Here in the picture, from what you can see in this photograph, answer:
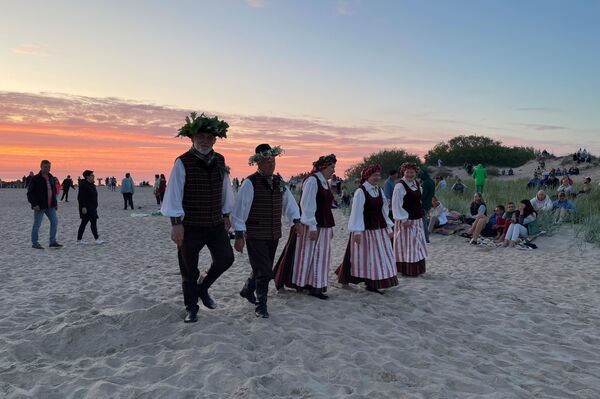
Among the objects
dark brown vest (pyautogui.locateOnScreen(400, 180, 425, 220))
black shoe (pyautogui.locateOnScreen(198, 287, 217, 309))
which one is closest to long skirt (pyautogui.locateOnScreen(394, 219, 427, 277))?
dark brown vest (pyautogui.locateOnScreen(400, 180, 425, 220))

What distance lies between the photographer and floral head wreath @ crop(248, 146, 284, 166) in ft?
17.7

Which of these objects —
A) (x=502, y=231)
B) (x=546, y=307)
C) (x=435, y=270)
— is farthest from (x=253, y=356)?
(x=502, y=231)

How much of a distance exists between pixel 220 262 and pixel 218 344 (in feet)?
3.08

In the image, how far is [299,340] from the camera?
15.5 ft

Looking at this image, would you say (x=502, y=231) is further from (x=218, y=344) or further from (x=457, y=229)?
(x=218, y=344)

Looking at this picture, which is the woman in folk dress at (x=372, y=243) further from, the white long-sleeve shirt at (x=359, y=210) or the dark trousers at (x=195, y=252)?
the dark trousers at (x=195, y=252)

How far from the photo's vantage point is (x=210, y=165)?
16.0ft

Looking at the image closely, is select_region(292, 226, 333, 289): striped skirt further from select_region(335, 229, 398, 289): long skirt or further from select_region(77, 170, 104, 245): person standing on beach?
select_region(77, 170, 104, 245): person standing on beach

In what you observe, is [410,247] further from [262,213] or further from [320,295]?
[262,213]

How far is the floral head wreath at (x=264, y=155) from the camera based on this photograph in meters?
5.41

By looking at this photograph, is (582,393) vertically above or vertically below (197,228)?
below

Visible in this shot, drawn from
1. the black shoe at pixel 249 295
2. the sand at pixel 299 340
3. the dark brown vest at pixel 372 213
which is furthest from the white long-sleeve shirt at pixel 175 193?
the dark brown vest at pixel 372 213

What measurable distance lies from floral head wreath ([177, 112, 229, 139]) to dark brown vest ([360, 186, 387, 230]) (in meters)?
2.53

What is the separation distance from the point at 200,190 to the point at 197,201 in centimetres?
11
